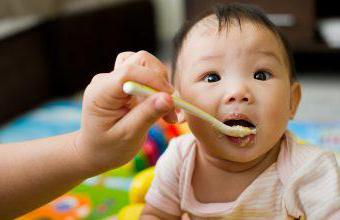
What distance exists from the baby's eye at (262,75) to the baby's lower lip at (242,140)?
0.24 ft

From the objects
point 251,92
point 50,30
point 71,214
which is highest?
point 251,92

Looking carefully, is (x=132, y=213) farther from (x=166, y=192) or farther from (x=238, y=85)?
(x=238, y=85)

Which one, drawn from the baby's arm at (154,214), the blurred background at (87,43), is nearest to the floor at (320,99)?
the blurred background at (87,43)

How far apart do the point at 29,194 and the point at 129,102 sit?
17 cm

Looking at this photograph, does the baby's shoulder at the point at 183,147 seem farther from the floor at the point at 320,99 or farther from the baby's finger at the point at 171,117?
the floor at the point at 320,99

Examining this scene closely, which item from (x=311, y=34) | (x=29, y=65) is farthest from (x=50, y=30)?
(x=311, y=34)

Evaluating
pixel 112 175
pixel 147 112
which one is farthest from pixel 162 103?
pixel 112 175

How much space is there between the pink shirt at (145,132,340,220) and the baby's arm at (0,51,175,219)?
171 mm

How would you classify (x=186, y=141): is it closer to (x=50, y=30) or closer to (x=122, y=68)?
(x=122, y=68)

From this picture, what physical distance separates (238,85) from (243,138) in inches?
2.4

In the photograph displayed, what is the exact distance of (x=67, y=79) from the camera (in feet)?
6.23

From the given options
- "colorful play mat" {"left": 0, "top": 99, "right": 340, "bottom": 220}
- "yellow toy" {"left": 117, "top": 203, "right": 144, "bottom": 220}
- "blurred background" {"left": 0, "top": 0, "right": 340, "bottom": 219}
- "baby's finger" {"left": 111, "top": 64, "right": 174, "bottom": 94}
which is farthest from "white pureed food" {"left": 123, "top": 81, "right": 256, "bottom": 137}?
"blurred background" {"left": 0, "top": 0, "right": 340, "bottom": 219}

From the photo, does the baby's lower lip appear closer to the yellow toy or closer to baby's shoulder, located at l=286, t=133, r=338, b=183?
baby's shoulder, located at l=286, t=133, r=338, b=183

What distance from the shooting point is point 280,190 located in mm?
616
